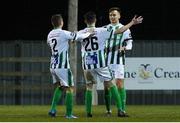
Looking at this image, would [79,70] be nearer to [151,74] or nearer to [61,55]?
[151,74]

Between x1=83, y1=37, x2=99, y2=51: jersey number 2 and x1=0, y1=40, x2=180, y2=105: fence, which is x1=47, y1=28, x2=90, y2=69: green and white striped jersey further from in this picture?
x1=0, y1=40, x2=180, y2=105: fence

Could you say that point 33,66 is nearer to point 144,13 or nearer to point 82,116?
point 144,13

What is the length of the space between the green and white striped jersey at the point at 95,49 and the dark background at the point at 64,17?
13.0m

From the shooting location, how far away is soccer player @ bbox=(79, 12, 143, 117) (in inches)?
623

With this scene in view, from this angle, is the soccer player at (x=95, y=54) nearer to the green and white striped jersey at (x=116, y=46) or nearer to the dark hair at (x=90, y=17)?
the dark hair at (x=90, y=17)

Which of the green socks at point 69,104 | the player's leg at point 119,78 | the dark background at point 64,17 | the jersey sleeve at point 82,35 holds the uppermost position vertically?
the dark background at point 64,17

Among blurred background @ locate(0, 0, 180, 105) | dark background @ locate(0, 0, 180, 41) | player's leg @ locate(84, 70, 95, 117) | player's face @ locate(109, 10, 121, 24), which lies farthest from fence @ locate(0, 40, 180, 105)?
player's leg @ locate(84, 70, 95, 117)

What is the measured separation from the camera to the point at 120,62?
666 inches

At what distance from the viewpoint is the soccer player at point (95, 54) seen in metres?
15.8

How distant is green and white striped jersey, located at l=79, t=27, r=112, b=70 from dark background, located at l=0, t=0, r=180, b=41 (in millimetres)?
13041

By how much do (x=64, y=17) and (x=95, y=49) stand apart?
1332 centimetres

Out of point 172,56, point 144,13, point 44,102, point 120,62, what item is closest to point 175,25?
point 144,13

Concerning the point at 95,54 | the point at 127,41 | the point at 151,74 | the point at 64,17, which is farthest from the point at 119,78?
the point at 64,17

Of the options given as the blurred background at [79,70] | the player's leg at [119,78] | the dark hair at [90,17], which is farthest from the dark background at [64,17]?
the dark hair at [90,17]
